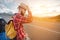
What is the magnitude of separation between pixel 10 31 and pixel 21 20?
0.56 feet

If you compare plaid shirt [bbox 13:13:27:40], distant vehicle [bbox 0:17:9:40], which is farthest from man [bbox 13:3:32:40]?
distant vehicle [bbox 0:17:9:40]

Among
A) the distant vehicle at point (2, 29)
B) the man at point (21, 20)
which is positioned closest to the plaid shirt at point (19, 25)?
the man at point (21, 20)

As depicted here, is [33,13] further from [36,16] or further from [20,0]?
[20,0]

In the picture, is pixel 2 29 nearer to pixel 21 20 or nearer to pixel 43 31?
pixel 21 20

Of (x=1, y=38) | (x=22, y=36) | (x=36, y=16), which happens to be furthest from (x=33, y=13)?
(x=1, y=38)

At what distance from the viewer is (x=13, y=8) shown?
5.75 feet

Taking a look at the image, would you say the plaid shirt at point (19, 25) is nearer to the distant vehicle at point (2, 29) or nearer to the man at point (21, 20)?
the man at point (21, 20)

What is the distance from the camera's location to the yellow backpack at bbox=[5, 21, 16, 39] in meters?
1.72

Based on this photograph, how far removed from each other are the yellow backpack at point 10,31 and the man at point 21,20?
4 centimetres

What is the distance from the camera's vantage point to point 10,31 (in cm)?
173

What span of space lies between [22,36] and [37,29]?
0.60ft

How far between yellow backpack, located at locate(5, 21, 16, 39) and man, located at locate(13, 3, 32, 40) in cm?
4

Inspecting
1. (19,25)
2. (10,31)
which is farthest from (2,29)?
(19,25)

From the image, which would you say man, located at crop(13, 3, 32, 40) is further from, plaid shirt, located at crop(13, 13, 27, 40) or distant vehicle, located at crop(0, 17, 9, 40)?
distant vehicle, located at crop(0, 17, 9, 40)
